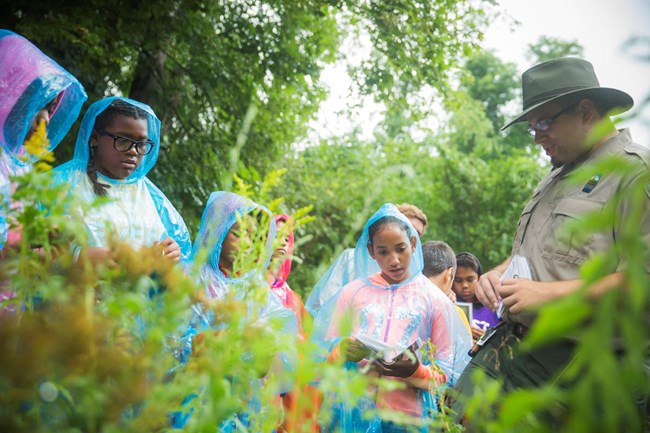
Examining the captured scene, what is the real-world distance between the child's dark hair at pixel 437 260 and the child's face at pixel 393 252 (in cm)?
96

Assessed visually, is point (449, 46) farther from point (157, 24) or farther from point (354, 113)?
point (157, 24)

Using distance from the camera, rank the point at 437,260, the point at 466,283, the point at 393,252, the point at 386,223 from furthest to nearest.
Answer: the point at 466,283 → the point at 437,260 → the point at 386,223 → the point at 393,252

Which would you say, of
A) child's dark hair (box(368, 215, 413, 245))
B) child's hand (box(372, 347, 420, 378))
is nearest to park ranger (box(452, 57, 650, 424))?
child's hand (box(372, 347, 420, 378))

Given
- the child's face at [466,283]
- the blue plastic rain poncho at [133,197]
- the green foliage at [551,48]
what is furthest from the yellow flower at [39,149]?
the green foliage at [551,48]

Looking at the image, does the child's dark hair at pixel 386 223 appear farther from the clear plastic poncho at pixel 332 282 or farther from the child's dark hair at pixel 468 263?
the child's dark hair at pixel 468 263

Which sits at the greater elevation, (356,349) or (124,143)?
(124,143)

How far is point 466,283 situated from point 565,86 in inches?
113

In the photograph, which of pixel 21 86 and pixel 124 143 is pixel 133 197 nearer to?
pixel 124 143

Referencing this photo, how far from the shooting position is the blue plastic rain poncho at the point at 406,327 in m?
3.02

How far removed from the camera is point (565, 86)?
8.32 feet

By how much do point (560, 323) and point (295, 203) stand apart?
10.3m

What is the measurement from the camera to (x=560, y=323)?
478 mm

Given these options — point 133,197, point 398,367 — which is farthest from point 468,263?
point 133,197

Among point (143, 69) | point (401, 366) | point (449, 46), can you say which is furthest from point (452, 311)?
point (449, 46)
